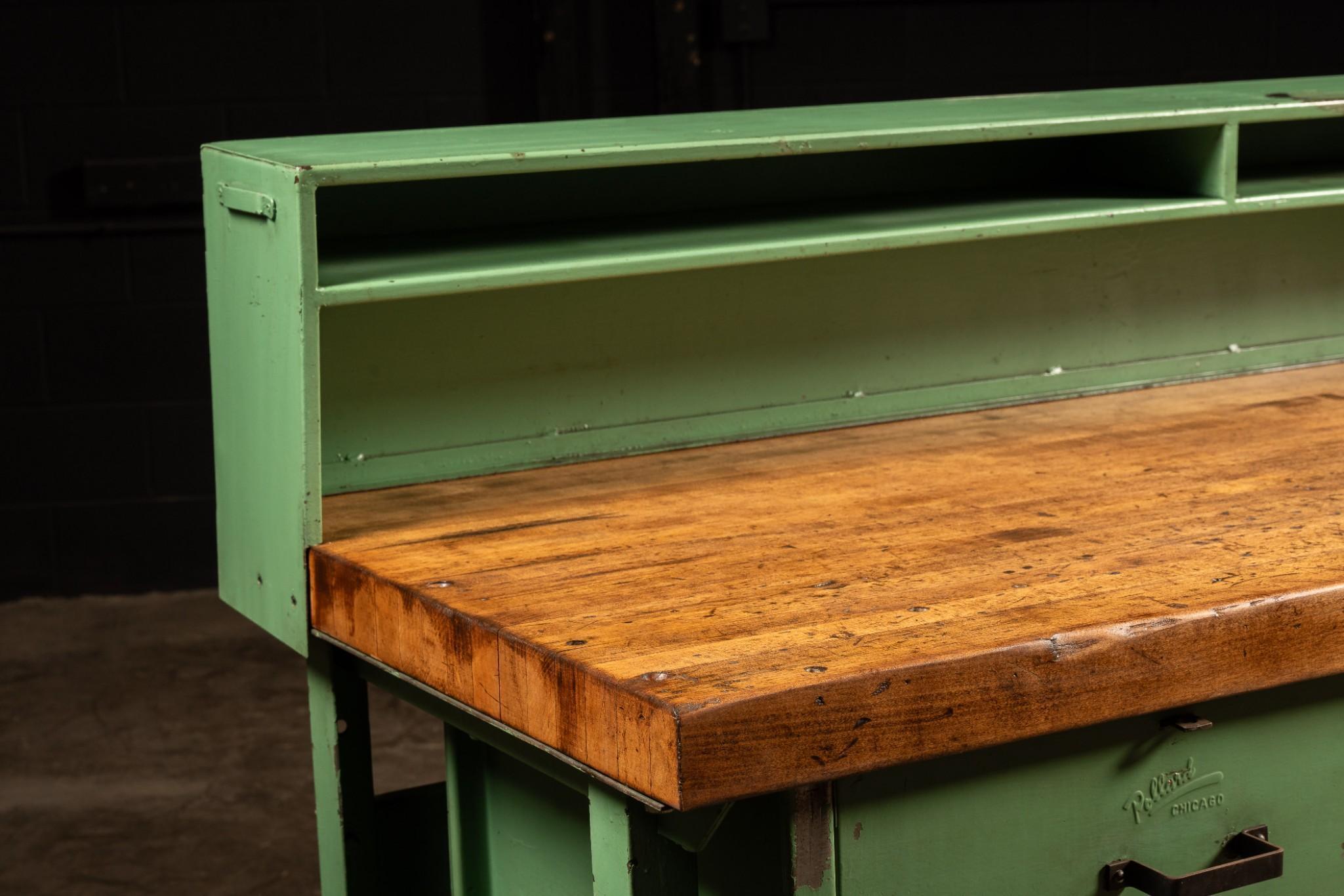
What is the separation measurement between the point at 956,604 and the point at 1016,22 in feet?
10.6

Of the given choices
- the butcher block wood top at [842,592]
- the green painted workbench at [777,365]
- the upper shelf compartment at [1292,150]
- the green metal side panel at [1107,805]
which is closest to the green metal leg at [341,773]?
the green painted workbench at [777,365]

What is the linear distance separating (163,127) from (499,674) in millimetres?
2950

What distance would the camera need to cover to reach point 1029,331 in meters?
2.00

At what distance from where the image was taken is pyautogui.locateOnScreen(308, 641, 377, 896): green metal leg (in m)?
1.55

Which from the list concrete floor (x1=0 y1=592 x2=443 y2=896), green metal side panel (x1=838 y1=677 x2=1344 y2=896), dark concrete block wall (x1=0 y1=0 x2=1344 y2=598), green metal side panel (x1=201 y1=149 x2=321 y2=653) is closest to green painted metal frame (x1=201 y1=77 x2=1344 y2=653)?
Answer: green metal side panel (x1=201 y1=149 x2=321 y2=653)

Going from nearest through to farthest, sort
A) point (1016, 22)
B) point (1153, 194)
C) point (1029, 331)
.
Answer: point (1153, 194)
point (1029, 331)
point (1016, 22)

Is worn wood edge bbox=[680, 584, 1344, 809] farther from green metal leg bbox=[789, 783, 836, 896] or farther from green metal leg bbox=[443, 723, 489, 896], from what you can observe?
green metal leg bbox=[443, 723, 489, 896]

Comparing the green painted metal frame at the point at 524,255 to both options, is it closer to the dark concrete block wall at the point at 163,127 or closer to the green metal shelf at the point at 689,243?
the green metal shelf at the point at 689,243

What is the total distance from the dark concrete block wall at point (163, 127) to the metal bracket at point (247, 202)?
233 centimetres

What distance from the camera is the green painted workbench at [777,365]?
1208 millimetres

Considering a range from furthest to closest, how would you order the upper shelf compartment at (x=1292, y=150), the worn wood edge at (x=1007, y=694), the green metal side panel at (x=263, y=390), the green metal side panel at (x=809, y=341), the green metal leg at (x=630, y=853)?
the upper shelf compartment at (x=1292, y=150), the green metal side panel at (x=809, y=341), the green metal side panel at (x=263, y=390), the green metal leg at (x=630, y=853), the worn wood edge at (x=1007, y=694)

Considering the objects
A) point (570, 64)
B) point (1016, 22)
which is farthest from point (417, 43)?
point (1016, 22)

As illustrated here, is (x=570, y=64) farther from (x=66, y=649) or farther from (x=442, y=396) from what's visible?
(x=442, y=396)

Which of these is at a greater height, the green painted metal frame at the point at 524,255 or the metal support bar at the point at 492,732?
the green painted metal frame at the point at 524,255
